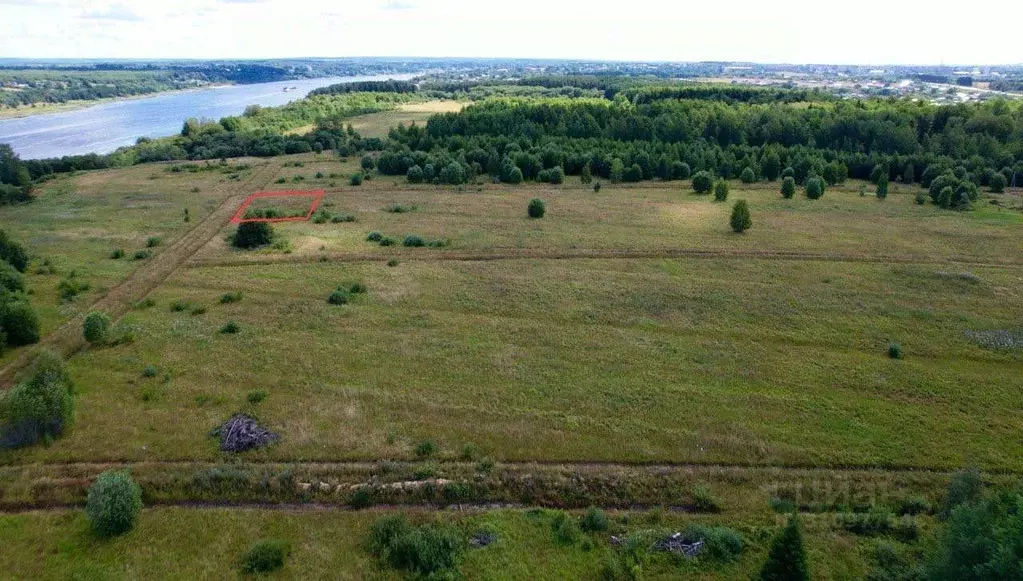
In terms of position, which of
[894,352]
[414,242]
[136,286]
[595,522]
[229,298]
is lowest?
[595,522]

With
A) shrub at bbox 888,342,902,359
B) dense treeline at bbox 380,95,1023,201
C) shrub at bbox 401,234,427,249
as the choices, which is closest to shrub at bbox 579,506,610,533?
shrub at bbox 888,342,902,359

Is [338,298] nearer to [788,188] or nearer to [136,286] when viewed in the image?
[136,286]

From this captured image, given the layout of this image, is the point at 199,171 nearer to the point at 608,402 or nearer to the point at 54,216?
the point at 54,216

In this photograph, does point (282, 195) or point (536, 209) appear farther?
point (282, 195)

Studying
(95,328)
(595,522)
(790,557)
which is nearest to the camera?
(790,557)

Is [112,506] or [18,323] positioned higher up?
[18,323]

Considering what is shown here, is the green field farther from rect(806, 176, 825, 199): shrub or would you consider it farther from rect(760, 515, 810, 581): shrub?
rect(806, 176, 825, 199): shrub

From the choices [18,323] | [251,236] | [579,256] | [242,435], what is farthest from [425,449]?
[251,236]
